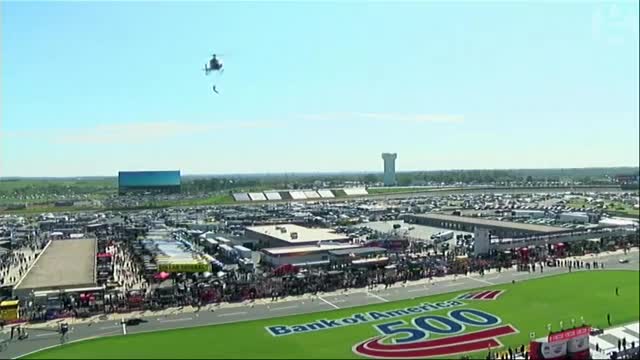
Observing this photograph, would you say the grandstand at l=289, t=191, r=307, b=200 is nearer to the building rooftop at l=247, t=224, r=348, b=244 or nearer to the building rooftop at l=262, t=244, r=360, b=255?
the building rooftop at l=247, t=224, r=348, b=244

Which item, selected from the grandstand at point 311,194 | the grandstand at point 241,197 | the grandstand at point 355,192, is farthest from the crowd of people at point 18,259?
the grandstand at point 355,192

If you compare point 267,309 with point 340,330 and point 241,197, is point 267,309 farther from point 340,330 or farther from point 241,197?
point 241,197

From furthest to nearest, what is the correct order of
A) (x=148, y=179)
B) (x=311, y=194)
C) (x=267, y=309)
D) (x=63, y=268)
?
1. (x=311, y=194)
2. (x=148, y=179)
3. (x=63, y=268)
4. (x=267, y=309)

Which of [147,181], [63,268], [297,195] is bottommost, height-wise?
[63,268]

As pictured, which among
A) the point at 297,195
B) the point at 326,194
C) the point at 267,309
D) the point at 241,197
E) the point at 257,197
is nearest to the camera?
the point at 267,309

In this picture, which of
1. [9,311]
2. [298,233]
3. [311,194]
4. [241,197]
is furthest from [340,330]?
[311,194]

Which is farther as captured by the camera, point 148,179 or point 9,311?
point 148,179
